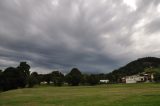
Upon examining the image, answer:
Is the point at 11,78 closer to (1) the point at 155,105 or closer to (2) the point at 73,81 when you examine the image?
(2) the point at 73,81

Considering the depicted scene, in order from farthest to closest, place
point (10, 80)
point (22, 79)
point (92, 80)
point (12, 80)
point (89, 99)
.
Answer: point (92, 80)
point (22, 79)
point (12, 80)
point (10, 80)
point (89, 99)

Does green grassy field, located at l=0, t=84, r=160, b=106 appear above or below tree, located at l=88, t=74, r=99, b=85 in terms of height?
below

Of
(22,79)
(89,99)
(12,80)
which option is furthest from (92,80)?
(89,99)

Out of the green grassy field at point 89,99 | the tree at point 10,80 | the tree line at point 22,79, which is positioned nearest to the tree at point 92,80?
the tree line at point 22,79

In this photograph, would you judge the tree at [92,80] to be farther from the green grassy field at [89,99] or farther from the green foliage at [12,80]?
the green grassy field at [89,99]

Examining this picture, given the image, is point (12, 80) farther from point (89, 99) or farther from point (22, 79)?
point (89, 99)

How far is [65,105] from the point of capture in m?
35.0

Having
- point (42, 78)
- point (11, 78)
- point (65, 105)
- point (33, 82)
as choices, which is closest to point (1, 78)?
point (11, 78)

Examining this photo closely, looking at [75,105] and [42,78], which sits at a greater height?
[42,78]

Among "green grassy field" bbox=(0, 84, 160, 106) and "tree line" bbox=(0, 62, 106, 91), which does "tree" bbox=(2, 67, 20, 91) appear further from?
"green grassy field" bbox=(0, 84, 160, 106)

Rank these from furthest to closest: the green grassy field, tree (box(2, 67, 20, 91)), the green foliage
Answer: the green foliage, tree (box(2, 67, 20, 91)), the green grassy field

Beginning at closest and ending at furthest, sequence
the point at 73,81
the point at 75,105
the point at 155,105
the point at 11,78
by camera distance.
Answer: the point at 155,105, the point at 75,105, the point at 11,78, the point at 73,81

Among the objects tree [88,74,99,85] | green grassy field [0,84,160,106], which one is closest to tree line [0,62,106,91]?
tree [88,74,99,85]

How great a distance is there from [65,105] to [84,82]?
127 meters
